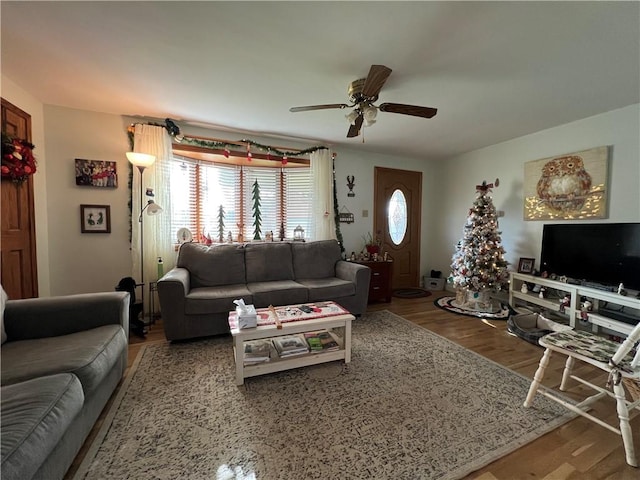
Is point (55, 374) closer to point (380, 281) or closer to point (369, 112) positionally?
point (369, 112)

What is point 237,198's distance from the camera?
3.80m

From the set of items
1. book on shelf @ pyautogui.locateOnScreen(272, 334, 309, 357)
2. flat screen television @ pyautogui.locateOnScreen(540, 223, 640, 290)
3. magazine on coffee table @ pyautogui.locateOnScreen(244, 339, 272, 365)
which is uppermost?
flat screen television @ pyautogui.locateOnScreen(540, 223, 640, 290)

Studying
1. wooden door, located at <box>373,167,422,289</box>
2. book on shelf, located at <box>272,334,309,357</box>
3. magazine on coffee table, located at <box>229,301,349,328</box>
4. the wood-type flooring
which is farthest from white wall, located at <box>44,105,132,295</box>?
wooden door, located at <box>373,167,422,289</box>

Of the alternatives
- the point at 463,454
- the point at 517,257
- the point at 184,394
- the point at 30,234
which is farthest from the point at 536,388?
the point at 30,234

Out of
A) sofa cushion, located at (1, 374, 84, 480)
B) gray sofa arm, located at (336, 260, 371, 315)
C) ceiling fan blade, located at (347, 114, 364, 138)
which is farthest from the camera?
gray sofa arm, located at (336, 260, 371, 315)

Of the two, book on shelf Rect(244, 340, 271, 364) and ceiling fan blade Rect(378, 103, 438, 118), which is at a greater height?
ceiling fan blade Rect(378, 103, 438, 118)

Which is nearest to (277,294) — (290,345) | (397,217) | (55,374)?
(290,345)

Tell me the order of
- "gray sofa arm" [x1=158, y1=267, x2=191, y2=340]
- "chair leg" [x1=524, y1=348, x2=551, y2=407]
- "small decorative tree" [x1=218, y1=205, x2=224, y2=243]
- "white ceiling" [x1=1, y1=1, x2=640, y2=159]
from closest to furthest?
"white ceiling" [x1=1, y1=1, x2=640, y2=159], "chair leg" [x1=524, y1=348, x2=551, y2=407], "gray sofa arm" [x1=158, y1=267, x2=191, y2=340], "small decorative tree" [x1=218, y1=205, x2=224, y2=243]

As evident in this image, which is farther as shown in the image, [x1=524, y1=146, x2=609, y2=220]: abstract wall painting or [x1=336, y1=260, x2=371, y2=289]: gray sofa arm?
[x1=336, y1=260, x2=371, y2=289]: gray sofa arm

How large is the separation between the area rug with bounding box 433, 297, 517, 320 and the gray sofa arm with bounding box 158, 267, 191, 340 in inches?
132

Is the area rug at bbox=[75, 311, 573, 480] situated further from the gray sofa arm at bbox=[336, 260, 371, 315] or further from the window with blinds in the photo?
the window with blinds

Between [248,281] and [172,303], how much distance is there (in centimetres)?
92

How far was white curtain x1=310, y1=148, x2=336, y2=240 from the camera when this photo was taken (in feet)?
13.0

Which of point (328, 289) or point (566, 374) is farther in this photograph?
point (328, 289)
